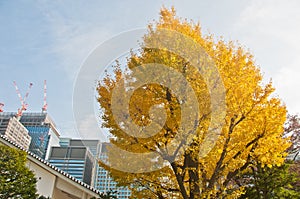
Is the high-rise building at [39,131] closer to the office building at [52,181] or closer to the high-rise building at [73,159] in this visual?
the high-rise building at [73,159]

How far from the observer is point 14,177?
754 cm

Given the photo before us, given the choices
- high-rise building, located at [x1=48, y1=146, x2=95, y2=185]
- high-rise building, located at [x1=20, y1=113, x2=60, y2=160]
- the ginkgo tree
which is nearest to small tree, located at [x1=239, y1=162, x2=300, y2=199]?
the ginkgo tree

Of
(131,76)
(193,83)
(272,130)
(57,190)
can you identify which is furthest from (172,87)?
(57,190)

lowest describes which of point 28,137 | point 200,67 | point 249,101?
point 249,101

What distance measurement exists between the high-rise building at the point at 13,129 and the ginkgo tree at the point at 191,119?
144235 millimetres

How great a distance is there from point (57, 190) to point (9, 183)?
536cm

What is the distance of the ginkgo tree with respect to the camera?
6.54 meters

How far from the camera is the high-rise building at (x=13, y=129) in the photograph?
134m

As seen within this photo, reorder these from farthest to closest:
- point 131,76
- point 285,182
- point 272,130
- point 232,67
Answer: point 285,182 → point 131,76 → point 232,67 → point 272,130

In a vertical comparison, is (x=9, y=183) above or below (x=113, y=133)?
below

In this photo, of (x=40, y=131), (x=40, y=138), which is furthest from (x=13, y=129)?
(x=40, y=138)

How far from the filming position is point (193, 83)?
6.58 metres

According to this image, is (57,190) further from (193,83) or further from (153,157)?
(193,83)

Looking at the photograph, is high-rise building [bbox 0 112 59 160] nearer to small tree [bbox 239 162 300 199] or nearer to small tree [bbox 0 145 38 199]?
small tree [bbox 0 145 38 199]
